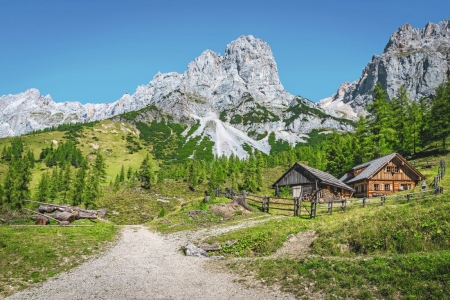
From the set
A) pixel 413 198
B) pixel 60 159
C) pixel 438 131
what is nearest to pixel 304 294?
pixel 413 198

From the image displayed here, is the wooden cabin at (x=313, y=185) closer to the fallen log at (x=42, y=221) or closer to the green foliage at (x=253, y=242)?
the green foliage at (x=253, y=242)

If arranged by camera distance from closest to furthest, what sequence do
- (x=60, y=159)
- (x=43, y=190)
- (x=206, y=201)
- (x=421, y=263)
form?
1. (x=421, y=263)
2. (x=206, y=201)
3. (x=43, y=190)
4. (x=60, y=159)

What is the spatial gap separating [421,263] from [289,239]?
9.69 m

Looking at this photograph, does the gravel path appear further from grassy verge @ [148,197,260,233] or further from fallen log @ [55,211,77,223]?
fallen log @ [55,211,77,223]

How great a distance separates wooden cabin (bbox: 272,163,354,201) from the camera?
51.9m

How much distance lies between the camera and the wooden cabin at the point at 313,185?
51938mm

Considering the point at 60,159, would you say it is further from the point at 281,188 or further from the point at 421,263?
the point at 421,263

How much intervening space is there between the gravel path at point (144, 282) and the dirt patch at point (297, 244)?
4.77m

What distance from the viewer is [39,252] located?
61.1 feet

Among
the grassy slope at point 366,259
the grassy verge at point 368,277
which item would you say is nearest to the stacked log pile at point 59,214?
the grassy slope at point 366,259

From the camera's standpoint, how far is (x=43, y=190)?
81375 mm

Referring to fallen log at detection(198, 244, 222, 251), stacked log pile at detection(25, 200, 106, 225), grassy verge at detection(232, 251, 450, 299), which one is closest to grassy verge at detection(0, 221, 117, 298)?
stacked log pile at detection(25, 200, 106, 225)

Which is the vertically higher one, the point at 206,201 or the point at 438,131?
the point at 438,131

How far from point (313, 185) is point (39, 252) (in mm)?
43977
